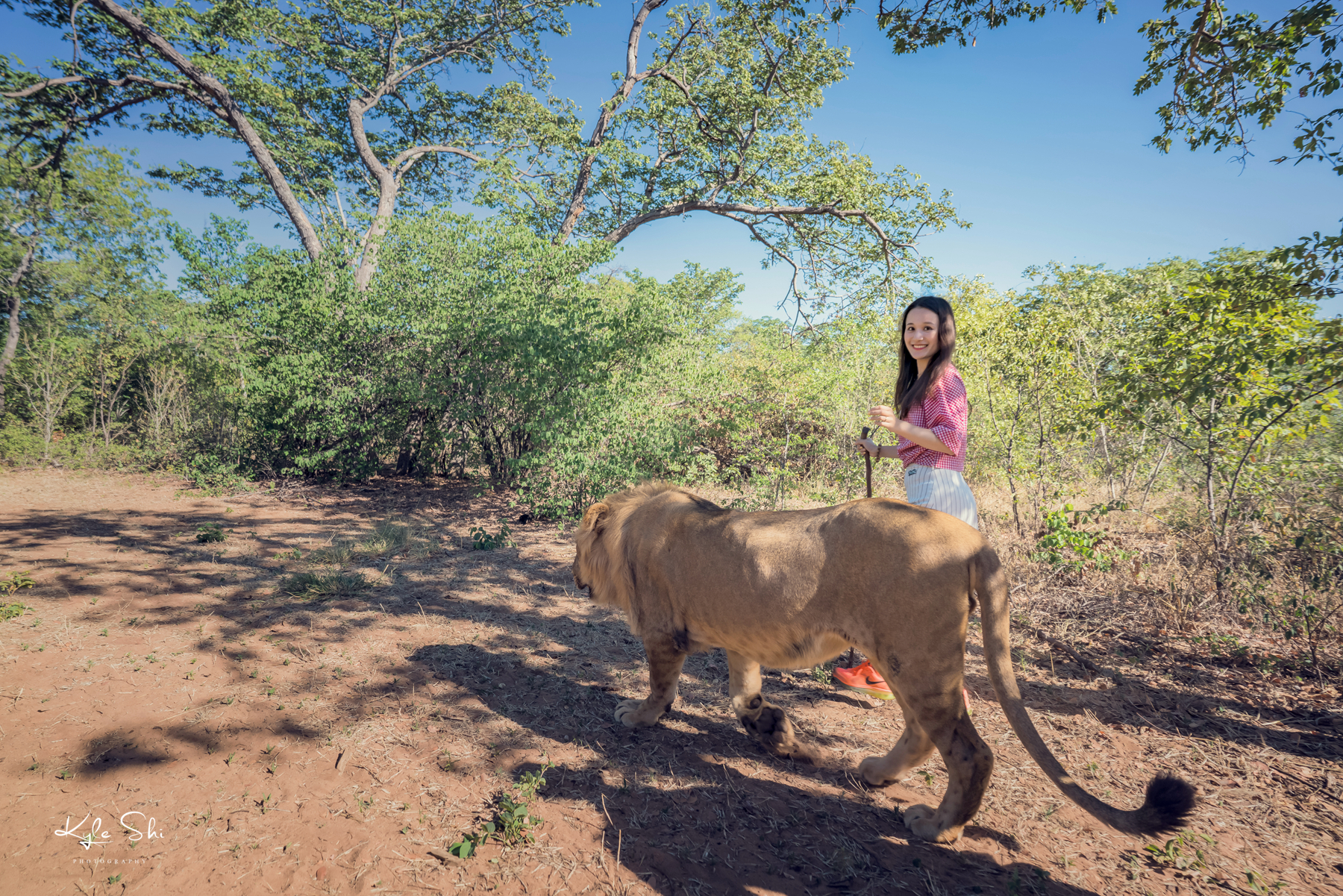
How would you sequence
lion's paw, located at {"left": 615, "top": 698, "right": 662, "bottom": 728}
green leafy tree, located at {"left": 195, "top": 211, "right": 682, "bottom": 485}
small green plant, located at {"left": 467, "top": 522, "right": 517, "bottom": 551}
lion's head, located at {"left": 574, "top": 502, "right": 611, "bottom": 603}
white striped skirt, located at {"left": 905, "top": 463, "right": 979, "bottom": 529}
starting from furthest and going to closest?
green leafy tree, located at {"left": 195, "top": 211, "right": 682, "bottom": 485}
small green plant, located at {"left": 467, "top": 522, "right": 517, "bottom": 551}
lion's head, located at {"left": 574, "top": 502, "right": 611, "bottom": 603}
lion's paw, located at {"left": 615, "top": 698, "right": 662, "bottom": 728}
white striped skirt, located at {"left": 905, "top": 463, "right": 979, "bottom": 529}

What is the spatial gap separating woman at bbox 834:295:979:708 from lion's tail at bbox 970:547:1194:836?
1.65 feet

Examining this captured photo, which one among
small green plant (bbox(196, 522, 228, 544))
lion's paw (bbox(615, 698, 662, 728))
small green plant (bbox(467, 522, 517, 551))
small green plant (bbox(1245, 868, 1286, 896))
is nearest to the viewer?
small green plant (bbox(1245, 868, 1286, 896))

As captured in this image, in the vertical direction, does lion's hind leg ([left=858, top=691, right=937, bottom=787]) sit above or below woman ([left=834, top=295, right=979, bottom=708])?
below

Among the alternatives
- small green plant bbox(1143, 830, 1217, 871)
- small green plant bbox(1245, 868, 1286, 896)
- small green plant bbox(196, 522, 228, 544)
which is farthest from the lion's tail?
small green plant bbox(196, 522, 228, 544)

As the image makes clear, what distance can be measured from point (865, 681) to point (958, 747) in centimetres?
171

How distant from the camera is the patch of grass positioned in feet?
16.4

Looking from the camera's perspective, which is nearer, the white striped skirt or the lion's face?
the white striped skirt

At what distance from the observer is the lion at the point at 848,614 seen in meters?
2.29

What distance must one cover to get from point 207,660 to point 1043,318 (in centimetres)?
927

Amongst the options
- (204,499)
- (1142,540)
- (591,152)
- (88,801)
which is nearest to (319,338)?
(204,499)

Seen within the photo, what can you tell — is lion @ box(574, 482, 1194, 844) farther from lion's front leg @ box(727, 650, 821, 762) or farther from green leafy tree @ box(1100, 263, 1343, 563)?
green leafy tree @ box(1100, 263, 1343, 563)

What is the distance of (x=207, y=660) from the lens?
3766 mm
